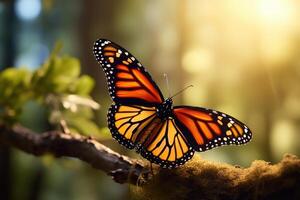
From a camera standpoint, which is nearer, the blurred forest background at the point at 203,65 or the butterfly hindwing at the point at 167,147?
the butterfly hindwing at the point at 167,147

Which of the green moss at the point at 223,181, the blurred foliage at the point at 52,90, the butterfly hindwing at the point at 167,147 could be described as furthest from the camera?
Result: the blurred foliage at the point at 52,90

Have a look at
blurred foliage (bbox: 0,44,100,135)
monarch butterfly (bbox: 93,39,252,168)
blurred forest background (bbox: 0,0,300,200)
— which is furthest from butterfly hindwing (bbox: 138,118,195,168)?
blurred forest background (bbox: 0,0,300,200)

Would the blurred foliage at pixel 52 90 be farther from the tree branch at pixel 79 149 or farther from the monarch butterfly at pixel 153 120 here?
the monarch butterfly at pixel 153 120

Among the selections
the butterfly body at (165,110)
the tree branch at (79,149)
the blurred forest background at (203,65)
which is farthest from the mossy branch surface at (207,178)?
the blurred forest background at (203,65)

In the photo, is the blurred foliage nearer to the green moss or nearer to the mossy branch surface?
the mossy branch surface

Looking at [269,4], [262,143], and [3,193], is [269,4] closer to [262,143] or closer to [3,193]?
[262,143]

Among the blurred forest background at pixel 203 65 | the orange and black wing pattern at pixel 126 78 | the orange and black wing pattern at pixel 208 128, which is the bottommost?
the orange and black wing pattern at pixel 208 128

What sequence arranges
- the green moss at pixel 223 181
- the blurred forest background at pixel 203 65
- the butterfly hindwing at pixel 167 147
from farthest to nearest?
the blurred forest background at pixel 203 65 → the butterfly hindwing at pixel 167 147 → the green moss at pixel 223 181

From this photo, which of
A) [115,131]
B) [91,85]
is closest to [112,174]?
[115,131]
